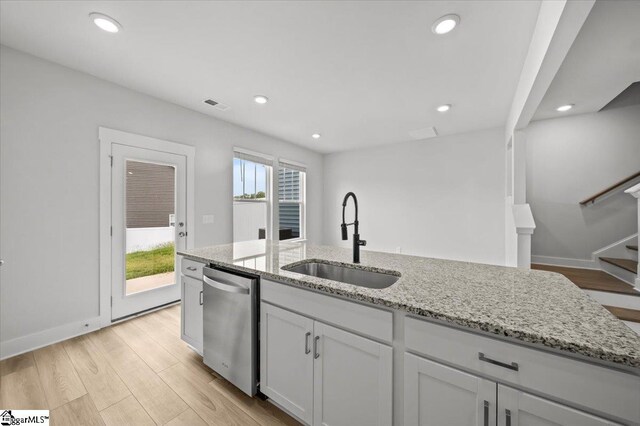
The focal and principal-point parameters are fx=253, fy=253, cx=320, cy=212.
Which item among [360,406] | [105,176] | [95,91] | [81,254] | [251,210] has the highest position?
[95,91]

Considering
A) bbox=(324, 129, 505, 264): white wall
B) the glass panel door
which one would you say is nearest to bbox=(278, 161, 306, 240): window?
bbox=(324, 129, 505, 264): white wall

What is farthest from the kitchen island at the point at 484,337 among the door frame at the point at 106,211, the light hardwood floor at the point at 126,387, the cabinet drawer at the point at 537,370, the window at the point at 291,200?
the window at the point at 291,200

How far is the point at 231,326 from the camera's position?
1.70 m

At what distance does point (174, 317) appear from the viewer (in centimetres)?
291

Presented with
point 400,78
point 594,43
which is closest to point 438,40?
point 400,78

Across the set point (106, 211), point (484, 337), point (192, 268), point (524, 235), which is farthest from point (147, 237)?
point (524, 235)

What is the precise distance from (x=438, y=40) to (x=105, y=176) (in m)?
3.44

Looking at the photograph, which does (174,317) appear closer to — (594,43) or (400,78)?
(400,78)

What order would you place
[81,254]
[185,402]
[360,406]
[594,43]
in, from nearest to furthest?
1. [360,406]
2. [185,402]
3. [594,43]
4. [81,254]

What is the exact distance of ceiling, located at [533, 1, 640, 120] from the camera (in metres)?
1.72

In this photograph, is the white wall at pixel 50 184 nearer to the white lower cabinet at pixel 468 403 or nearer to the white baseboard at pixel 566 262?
the white lower cabinet at pixel 468 403

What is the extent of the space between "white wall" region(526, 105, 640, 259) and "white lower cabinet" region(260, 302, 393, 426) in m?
4.27

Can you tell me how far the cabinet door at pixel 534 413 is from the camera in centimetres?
74

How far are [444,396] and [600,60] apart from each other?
3170mm
